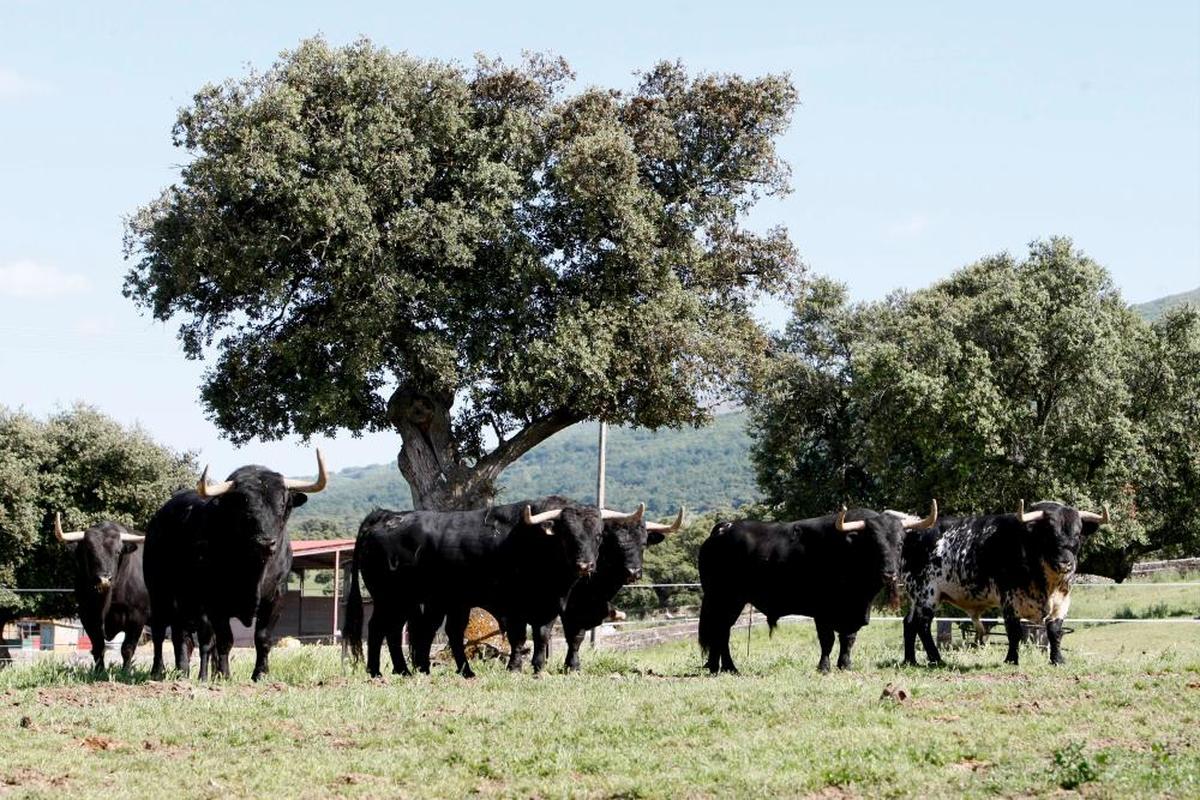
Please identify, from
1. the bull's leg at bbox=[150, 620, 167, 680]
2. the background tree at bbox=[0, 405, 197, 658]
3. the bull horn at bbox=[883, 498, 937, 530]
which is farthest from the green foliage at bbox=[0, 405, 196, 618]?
the bull horn at bbox=[883, 498, 937, 530]

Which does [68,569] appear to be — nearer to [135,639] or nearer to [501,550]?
[135,639]

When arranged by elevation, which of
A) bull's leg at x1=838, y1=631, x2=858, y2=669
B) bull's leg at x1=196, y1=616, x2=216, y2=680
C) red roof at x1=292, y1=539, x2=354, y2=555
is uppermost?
red roof at x1=292, y1=539, x2=354, y2=555

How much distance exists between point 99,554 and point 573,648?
6.81m

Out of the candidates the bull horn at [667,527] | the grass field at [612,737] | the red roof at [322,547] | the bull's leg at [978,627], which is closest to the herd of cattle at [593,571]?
the bull's leg at [978,627]

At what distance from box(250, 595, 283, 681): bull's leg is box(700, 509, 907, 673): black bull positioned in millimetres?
5205

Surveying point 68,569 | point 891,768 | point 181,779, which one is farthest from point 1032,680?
point 68,569

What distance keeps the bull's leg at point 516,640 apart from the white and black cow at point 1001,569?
4.75 meters

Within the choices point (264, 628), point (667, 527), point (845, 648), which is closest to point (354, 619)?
point (264, 628)

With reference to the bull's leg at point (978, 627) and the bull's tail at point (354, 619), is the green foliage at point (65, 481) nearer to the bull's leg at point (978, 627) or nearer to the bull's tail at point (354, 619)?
the bull's tail at point (354, 619)

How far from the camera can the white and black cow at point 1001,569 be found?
18.7 meters

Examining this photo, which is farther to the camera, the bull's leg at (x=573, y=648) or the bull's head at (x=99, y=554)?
the bull's head at (x=99, y=554)

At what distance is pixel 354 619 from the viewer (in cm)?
1969

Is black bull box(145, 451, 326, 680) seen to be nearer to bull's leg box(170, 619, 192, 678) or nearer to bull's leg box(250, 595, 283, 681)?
bull's leg box(250, 595, 283, 681)

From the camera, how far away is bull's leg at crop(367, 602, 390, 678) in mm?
17812
